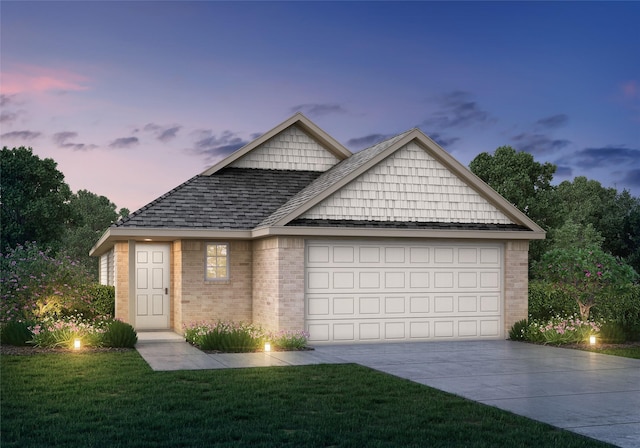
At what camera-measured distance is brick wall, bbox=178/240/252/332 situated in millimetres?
21625

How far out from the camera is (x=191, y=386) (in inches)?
495

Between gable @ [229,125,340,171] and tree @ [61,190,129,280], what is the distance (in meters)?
42.2

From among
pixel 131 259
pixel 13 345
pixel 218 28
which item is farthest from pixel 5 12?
pixel 13 345

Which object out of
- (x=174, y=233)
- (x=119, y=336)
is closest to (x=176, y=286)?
(x=174, y=233)

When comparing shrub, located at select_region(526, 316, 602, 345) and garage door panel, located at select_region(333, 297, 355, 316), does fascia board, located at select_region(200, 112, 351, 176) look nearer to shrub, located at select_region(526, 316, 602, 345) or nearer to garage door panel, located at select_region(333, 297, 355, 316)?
garage door panel, located at select_region(333, 297, 355, 316)

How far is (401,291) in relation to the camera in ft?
68.8

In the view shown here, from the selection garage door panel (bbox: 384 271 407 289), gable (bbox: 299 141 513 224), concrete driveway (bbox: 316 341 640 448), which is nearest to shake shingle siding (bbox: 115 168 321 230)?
gable (bbox: 299 141 513 224)

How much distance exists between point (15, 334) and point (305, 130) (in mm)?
11211

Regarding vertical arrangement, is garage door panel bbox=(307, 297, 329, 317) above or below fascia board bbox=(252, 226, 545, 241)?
below

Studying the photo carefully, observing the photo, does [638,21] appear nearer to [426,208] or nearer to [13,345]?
[426,208]

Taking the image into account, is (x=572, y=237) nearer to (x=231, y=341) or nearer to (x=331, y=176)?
(x=331, y=176)

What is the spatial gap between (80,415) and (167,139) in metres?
21.8

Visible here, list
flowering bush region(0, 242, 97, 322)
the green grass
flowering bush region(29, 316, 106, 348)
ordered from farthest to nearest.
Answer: flowering bush region(0, 242, 97, 322), flowering bush region(29, 316, 106, 348), the green grass

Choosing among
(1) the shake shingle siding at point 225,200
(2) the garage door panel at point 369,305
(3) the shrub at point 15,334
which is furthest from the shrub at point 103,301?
(2) the garage door panel at point 369,305
